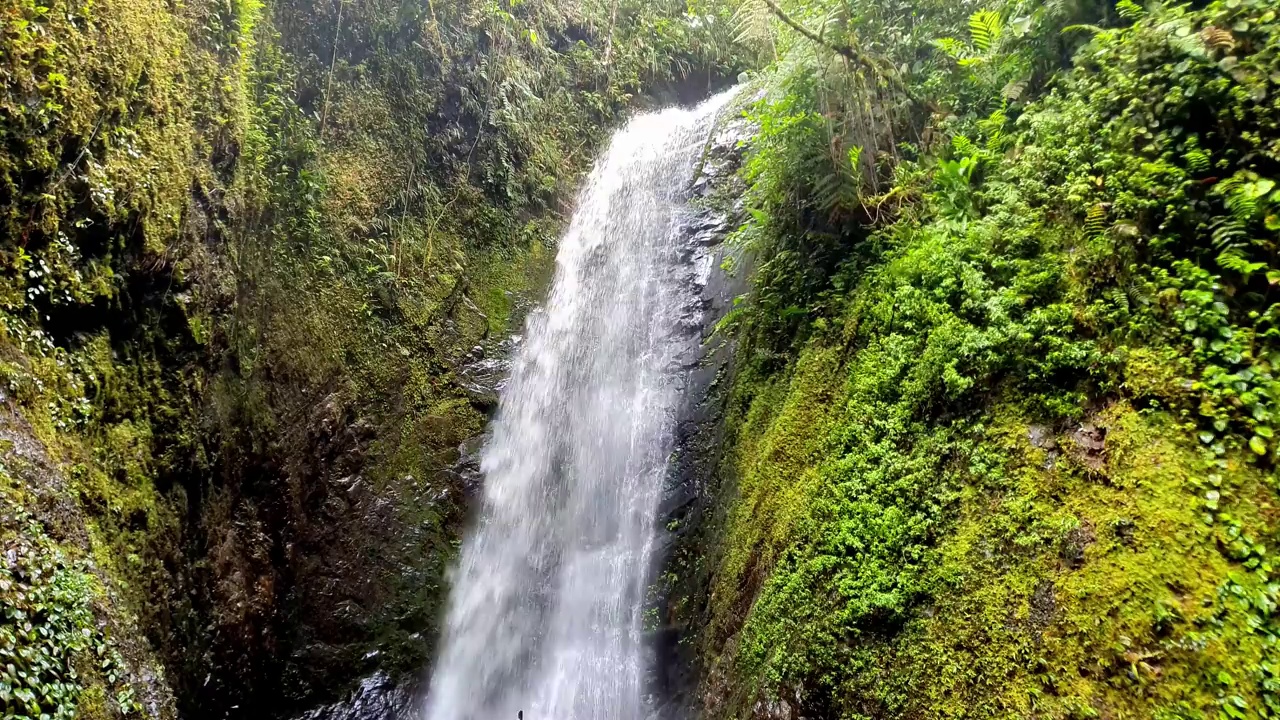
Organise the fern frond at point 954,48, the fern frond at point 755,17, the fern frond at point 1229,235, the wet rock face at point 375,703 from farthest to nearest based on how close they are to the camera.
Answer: the wet rock face at point 375,703
the fern frond at point 755,17
the fern frond at point 954,48
the fern frond at point 1229,235

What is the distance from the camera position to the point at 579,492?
25.0 feet

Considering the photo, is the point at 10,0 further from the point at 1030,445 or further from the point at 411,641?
the point at 1030,445

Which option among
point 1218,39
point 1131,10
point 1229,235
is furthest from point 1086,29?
point 1229,235

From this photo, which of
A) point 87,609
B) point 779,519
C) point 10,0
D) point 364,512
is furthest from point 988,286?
point 10,0

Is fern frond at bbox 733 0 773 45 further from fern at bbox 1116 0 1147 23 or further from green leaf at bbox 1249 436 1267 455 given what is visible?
green leaf at bbox 1249 436 1267 455

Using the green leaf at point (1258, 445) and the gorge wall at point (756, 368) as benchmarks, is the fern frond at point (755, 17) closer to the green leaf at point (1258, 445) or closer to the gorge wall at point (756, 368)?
the gorge wall at point (756, 368)

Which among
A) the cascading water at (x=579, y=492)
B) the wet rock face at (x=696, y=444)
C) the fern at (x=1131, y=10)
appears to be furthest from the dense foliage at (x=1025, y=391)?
the cascading water at (x=579, y=492)

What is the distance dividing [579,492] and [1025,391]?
520cm

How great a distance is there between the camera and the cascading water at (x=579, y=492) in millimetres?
6453

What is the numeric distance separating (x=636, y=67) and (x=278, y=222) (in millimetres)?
8410

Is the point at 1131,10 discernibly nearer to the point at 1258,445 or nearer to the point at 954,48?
the point at 954,48

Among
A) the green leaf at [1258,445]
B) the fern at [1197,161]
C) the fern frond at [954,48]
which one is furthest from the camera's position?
the fern frond at [954,48]

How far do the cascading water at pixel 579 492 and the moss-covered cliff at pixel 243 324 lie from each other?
1.62ft

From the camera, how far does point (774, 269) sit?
6.26m
